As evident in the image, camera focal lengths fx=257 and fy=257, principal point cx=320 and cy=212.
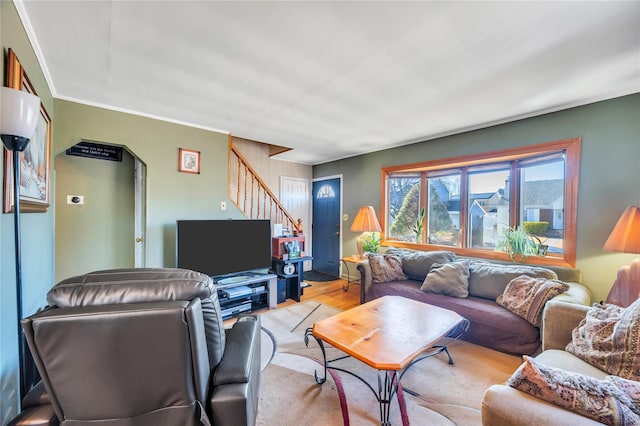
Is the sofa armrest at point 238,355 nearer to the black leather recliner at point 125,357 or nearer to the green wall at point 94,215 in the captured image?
the black leather recliner at point 125,357

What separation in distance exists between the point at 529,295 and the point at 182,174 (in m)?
3.91

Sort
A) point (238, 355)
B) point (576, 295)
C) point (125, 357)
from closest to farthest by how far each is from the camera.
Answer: point (125, 357), point (238, 355), point (576, 295)

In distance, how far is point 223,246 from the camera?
3.13m

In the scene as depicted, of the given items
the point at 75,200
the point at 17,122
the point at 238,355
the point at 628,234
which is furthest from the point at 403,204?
the point at 75,200

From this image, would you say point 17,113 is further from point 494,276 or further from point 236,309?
point 494,276

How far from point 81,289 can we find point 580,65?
322 cm

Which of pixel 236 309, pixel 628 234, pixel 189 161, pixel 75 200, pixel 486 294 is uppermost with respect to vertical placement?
pixel 189 161

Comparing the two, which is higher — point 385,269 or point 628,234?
point 628,234

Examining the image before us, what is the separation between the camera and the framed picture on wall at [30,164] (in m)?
1.28

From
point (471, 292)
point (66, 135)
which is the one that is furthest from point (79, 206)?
point (471, 292)

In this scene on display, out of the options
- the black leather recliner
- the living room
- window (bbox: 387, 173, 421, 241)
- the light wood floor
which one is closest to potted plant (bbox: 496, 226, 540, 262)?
the living room

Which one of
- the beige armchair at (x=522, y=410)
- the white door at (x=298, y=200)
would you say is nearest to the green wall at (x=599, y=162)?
the beige armchair at (x=522, y=410)

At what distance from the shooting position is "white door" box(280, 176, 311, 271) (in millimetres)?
5258

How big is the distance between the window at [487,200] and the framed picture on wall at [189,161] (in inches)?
114
